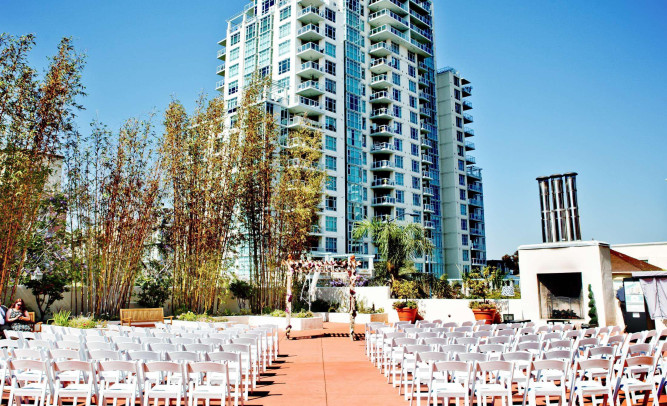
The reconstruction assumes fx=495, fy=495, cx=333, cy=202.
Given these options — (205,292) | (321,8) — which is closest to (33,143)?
(205,292)

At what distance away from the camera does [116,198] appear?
1625 centimetres

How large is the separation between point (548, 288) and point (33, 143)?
49.0 ft

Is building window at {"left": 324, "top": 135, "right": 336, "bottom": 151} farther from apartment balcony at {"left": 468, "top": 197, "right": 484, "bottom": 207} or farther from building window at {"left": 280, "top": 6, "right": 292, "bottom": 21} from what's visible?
apartment balcony at {"left": 468, "top": 197, "right": 484, "bottom": 207}

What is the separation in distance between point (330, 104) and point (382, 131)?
668cm

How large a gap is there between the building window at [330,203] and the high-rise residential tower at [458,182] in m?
17.8

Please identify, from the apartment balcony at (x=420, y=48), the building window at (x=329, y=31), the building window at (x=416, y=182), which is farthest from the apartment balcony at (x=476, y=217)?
the building window at (x=329, y=31)

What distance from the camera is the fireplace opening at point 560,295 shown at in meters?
14.3

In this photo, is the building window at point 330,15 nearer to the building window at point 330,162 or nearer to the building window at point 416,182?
the building window at point 330,162

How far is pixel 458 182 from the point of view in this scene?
55.4 metres

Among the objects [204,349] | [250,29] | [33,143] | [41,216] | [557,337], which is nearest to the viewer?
[204,349]

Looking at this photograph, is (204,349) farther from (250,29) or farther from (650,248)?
(250,29)

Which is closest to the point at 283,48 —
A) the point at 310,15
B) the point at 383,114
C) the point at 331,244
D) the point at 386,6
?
the point at 310,15

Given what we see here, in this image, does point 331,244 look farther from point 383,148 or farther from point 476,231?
point 476,231

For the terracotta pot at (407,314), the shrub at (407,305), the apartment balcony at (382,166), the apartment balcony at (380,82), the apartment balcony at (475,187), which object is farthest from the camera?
the apartment balcony at (475,187)
